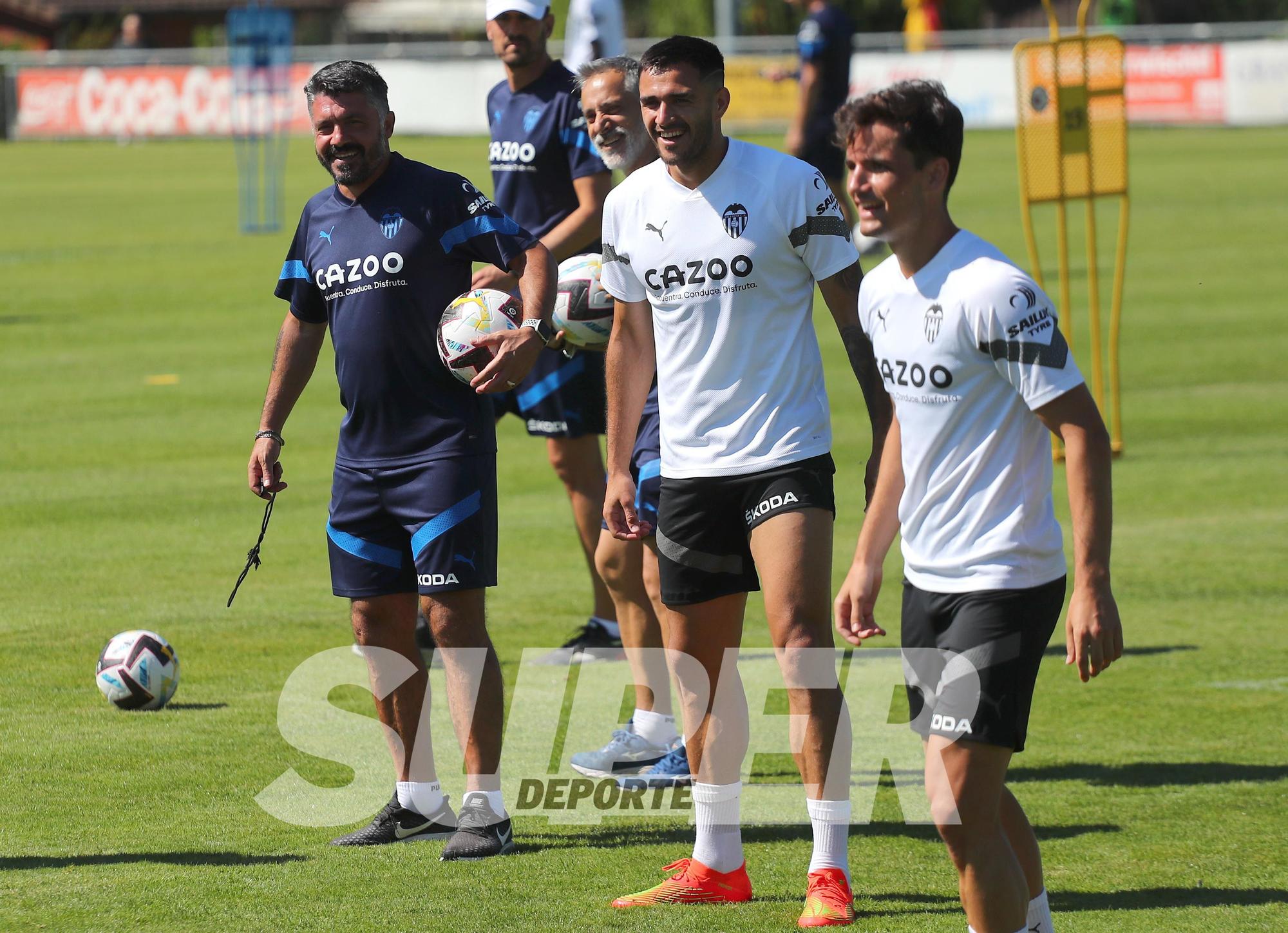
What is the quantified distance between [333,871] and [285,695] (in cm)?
223

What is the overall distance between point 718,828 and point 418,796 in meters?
1.14

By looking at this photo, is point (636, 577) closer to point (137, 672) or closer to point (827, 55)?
point (137, 672)

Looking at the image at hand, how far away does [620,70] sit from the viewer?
6.66 metres

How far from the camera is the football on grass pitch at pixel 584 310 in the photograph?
24.4ft

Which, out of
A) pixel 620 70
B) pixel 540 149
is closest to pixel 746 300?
Result: pixel 620 70

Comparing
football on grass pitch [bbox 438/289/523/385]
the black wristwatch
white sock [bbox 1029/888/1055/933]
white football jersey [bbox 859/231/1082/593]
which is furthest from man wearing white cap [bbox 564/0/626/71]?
white sock [bbox 1029/888/1055/933]

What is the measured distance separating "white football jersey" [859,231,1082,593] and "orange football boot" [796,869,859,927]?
3.99 ft

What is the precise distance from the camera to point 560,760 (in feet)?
23.7

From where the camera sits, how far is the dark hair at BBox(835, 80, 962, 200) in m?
4.51

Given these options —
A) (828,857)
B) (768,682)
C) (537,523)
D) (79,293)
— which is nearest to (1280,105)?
(79,293)

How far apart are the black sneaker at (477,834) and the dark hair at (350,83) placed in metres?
2.26

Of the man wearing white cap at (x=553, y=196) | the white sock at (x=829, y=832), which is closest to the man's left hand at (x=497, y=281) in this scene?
the man wearing white cap at (x=553, y=196)

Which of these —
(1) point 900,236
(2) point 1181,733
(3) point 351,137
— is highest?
(3) point 351,137

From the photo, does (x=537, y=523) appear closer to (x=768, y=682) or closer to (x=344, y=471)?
(x=768, y=682)
